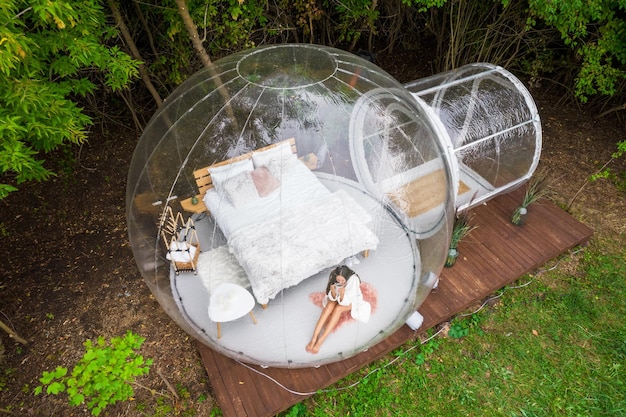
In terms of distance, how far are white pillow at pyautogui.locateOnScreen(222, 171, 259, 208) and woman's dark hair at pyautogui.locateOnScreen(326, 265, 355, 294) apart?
1.09m

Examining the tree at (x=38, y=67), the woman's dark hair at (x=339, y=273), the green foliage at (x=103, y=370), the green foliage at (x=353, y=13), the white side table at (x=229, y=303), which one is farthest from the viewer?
the green foliage at (x=353, y=13)

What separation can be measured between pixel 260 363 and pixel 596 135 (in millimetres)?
6866

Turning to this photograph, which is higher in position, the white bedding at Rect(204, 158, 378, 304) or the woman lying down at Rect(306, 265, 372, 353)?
the white bedding at Rect(204, 158, 378, 304)

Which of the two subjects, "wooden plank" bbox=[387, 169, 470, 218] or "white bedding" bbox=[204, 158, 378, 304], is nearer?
"white bedding" bbox=[204, 158, 378, 304]

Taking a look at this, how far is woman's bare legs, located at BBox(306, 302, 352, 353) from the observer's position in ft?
11.8

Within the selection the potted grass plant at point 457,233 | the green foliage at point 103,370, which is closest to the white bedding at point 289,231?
the potted grass plant at point 457,233

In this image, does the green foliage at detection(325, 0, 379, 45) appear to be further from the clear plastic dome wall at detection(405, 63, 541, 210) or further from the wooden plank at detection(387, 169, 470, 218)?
the wooden plank at detection(387, 169, 470, 218)

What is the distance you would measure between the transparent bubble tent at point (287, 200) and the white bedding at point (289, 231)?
0.01m

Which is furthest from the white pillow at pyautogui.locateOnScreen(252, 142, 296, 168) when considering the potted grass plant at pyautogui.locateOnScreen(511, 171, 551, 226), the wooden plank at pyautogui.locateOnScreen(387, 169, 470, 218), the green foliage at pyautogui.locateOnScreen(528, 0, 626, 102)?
the green foliage at pyautogui.locateOnScreen(528, 0, 626, 102)

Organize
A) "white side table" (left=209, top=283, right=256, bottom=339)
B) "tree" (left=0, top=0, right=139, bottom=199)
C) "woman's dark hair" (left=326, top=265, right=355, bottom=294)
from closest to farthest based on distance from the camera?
"tree" (left=0, top=0, right=139, bottom=199) < "white side table" (left=209, top=283, right=256, bottom=339) < "woman's dark hair" (left=326, top=265, right=355, bottom=294)

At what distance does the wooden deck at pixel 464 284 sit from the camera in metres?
3.50

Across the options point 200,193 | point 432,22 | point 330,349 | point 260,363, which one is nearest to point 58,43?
point 200,193

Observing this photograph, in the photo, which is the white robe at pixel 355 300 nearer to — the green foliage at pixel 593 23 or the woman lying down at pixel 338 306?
the woman lying down at pixel 338 306

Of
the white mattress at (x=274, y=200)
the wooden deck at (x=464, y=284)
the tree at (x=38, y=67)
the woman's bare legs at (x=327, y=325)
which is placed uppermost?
the tree at (x=38, y=67)
